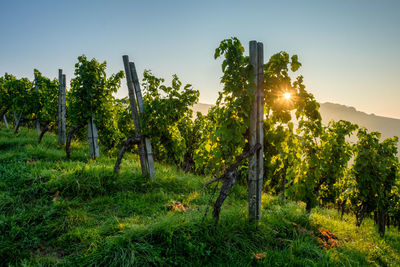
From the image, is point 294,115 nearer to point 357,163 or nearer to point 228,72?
point 228,72

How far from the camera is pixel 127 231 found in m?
3.12

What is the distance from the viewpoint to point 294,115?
3930 millimetres

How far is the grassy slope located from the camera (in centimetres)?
283

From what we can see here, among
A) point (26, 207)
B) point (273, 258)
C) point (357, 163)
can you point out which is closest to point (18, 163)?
point (26, 207)

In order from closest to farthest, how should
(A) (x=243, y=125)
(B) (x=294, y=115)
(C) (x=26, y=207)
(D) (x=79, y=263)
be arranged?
(D) (x=79, y=263) < (A) (x=243, y=125) < (B) (x=294, y=115) < (C) (x=26, y=207)

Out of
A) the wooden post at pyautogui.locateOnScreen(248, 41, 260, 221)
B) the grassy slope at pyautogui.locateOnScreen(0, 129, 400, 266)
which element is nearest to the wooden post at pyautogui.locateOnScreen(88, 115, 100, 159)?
the grassy slope at pyautogui.locateOnScreen(0, 129, 400, 266)

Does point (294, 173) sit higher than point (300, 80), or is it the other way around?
point (300, 80)

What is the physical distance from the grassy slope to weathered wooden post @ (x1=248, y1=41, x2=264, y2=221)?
17.2 inches

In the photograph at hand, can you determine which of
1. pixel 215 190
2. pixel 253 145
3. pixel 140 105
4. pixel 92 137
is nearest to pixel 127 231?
pixel 215 190

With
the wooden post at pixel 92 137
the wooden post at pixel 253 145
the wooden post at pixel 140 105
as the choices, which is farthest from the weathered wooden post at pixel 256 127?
the wooden post at pixel 92 137

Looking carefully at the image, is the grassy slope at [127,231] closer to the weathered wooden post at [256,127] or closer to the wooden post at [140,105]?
the weathered wooden post at [256,127]

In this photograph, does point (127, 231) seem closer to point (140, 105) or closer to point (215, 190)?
point (215, 190)

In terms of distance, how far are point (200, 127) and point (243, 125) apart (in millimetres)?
8266

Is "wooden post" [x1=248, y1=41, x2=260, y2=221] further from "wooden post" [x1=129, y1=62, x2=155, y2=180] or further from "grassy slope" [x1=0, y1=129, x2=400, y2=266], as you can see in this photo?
"wooden post" [x1=129, y1=62, x2=155, y2=180]
